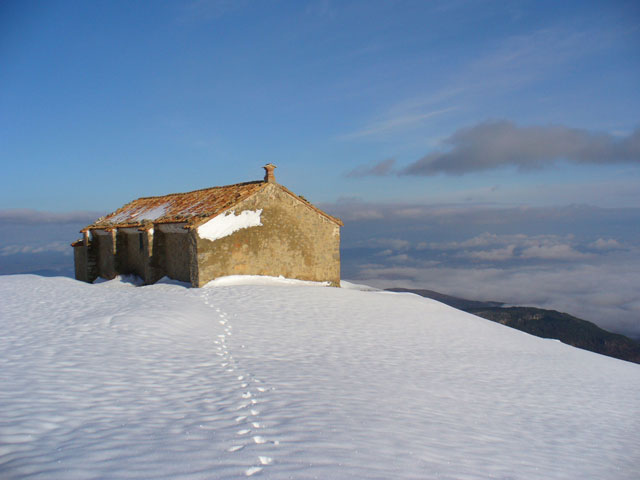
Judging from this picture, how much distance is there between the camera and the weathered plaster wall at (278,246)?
65.3ft

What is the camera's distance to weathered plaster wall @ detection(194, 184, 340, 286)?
65.3ft

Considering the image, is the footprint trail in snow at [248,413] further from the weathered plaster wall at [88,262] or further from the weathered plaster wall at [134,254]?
the weathered plaster wall at [88,262]

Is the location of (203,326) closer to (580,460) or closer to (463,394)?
(463,394)

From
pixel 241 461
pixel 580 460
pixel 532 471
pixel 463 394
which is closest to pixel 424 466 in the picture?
pixel 532 471

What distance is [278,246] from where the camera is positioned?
71.2ft

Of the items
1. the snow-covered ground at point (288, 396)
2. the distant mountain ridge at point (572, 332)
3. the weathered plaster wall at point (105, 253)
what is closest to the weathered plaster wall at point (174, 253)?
the snow-covered ground at point (288, 396)

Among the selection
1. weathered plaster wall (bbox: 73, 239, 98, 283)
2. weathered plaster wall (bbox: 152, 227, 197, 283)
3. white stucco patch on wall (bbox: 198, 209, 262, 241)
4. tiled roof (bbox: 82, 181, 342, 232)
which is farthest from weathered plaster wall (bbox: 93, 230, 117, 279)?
white stucco patch on wall (bbox: 198, 209, 262, 241)

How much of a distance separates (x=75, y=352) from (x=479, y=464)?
8750 millimetres

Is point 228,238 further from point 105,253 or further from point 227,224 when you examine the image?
point 105,253

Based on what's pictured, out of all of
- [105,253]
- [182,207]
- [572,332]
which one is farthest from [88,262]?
[572,332]

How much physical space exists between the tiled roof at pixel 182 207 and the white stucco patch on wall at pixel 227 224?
0.33 metres

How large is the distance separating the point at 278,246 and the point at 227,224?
2.94 metres

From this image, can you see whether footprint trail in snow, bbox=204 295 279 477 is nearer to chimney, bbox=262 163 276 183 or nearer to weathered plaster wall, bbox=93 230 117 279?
chimney, bbox=262 163 276 183

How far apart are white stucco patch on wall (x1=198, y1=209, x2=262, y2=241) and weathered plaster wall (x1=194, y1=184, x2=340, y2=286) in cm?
20
